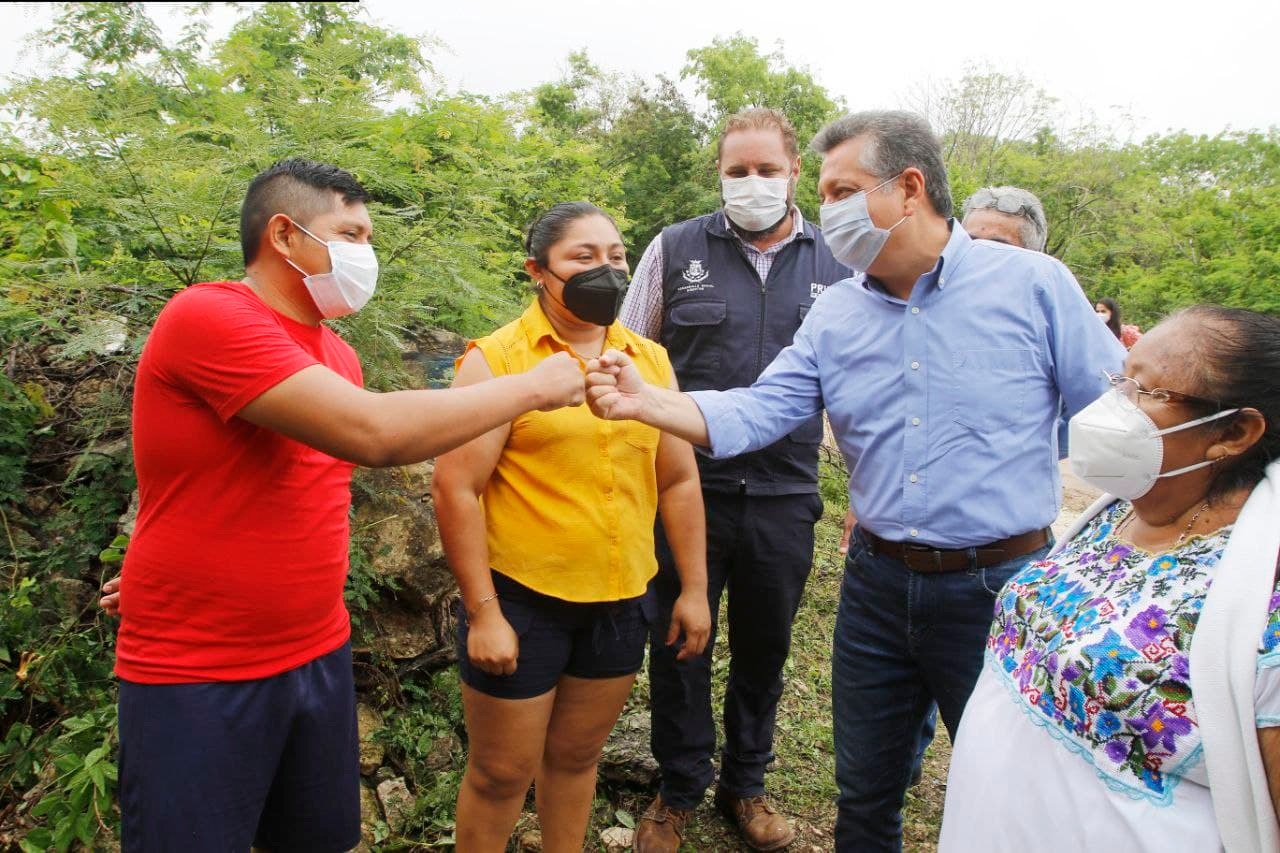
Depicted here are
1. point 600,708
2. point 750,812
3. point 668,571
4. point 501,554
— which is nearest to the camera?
Result: point 501,554

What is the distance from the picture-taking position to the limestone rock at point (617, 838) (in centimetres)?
306

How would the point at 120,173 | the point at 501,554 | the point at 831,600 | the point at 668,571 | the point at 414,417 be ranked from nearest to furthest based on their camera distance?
the point at 414,417
the point at 501,554
the point at 120,173
the point at 668,571
the point at 831,600

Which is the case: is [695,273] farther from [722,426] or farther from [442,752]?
[442,752]

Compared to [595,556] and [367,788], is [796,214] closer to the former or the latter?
[595,556]

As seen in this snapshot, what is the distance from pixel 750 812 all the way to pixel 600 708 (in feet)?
3.89

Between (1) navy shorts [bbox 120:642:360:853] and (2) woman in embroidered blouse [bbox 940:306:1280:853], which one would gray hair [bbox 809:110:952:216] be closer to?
(2) woman in embroidered blouse [bbox 940:306:1280:853]

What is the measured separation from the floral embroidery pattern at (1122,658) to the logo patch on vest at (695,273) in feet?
5.98

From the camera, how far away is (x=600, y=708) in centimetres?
238

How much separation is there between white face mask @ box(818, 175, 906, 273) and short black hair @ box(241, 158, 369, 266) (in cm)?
137

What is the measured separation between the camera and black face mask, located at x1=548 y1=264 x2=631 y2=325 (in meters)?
2.28

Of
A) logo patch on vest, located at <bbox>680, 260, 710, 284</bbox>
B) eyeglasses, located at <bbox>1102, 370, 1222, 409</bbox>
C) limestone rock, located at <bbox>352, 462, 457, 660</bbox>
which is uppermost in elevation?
eyeglasses, located at <bbox>1102, 370, 1222, 409</bbox>

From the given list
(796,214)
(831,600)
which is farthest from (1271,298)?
(796,214)

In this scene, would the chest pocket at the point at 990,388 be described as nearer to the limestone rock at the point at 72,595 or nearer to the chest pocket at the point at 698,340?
the chest pocket at the point at 698,340

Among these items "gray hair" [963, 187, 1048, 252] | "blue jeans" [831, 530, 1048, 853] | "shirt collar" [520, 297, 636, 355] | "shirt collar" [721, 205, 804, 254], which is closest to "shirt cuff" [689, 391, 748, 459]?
"shirt collar" [520, 297, 636, 355]
